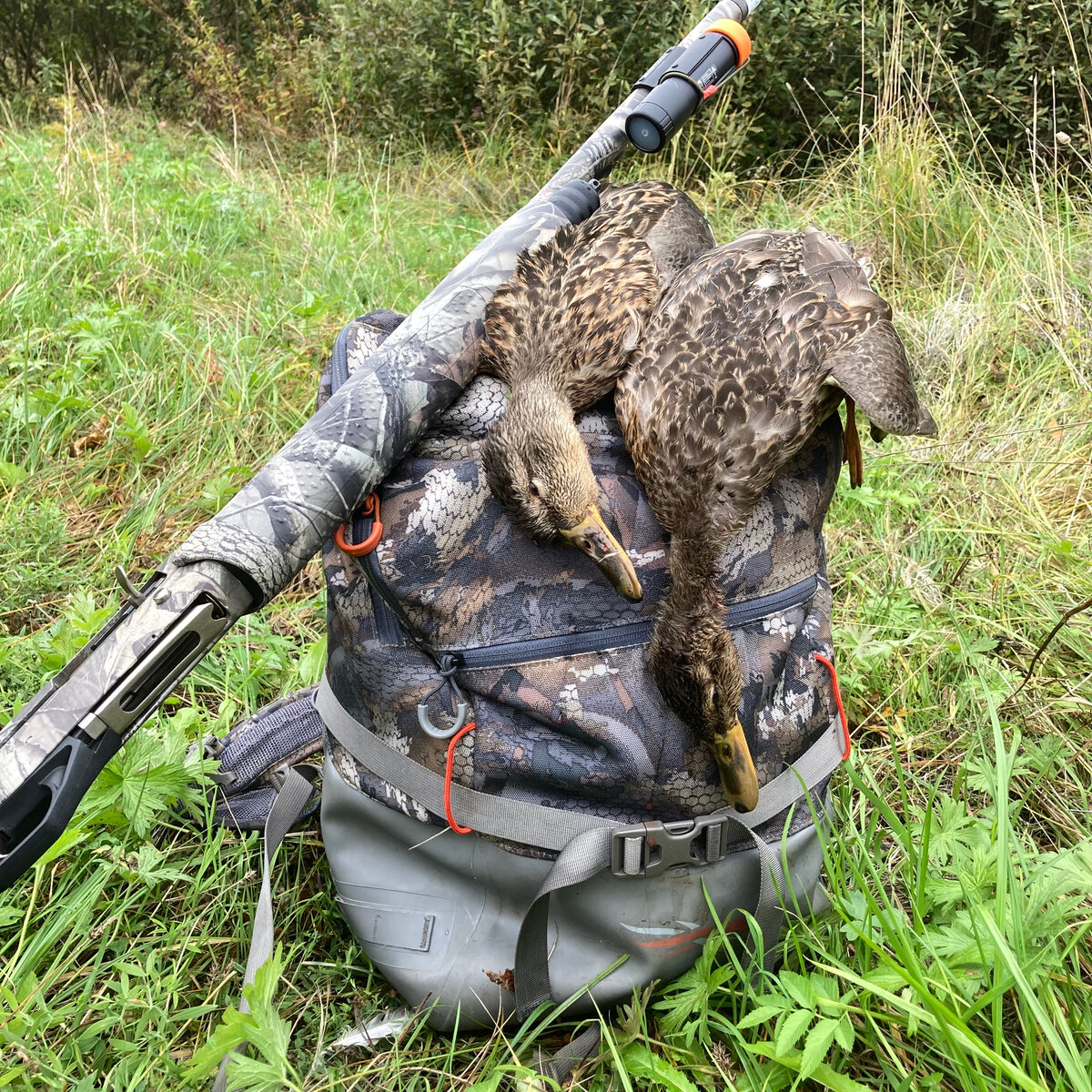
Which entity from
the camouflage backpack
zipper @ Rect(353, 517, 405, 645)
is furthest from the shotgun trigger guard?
zipper @ Rect(353, 517, 405, 645)

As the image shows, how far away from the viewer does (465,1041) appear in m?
2.06

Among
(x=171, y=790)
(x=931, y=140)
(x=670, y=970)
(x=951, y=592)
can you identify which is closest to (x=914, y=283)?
(x=931, y=140)

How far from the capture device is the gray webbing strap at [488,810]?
6.45 ft

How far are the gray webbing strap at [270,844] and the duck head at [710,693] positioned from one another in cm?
98

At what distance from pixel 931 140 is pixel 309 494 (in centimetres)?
483

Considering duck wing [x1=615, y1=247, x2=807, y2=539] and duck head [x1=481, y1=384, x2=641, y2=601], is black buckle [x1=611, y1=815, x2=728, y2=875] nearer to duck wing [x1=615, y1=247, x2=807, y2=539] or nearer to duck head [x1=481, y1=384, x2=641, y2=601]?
duck head [x1=481, y1=384, x2=641, y2=601]

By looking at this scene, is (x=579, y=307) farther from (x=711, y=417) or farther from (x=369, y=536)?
(x=369, y=536)

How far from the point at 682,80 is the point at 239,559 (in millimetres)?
1811

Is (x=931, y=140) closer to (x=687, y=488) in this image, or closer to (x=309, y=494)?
(x=687, y=488)

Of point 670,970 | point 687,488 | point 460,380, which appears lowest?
point 670,970

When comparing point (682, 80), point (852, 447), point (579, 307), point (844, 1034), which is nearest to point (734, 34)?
point (682, 80)

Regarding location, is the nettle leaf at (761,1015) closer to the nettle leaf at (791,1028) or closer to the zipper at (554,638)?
the nettle leaf at (791,1028)

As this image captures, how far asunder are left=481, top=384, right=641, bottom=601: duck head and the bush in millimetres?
3987

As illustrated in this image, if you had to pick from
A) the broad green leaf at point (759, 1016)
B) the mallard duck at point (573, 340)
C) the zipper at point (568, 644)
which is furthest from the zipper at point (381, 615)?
the broad green leaf at point (759, 1016)
